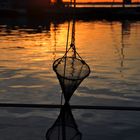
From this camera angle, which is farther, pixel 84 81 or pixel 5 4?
pixel 5 4

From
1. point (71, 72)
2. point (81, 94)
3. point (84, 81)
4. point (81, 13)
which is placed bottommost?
point (81, 13)

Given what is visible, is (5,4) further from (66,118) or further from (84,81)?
(66,118)

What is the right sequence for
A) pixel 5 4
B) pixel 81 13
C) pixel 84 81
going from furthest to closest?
pixel 5 4, pixel 81 13, pixel 84 81

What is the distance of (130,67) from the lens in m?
26.5

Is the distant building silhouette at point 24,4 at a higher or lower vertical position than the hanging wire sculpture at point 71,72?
lower

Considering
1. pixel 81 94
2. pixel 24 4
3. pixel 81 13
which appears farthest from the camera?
pixel 24 4

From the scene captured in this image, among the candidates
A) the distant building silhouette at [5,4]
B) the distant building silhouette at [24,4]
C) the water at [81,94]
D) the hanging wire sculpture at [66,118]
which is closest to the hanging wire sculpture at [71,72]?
the hanging wire sculpture at [66,118]

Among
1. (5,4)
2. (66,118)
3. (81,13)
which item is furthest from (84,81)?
(5,4)

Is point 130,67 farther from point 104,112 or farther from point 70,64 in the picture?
point 70,64

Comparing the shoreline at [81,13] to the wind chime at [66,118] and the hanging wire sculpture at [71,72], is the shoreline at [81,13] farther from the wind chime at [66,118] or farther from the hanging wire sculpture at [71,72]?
the wind chime at [66,118]

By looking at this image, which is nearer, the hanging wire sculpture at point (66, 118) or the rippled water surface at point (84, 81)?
the hanging wire sculpture at point (66, 118)

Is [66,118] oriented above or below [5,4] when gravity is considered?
above

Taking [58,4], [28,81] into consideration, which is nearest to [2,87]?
[28,81]

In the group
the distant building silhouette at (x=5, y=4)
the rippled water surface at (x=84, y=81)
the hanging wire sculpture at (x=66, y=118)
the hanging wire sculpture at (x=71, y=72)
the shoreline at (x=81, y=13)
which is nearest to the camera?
the hanging wire sculpture at (x=66, y=118)
